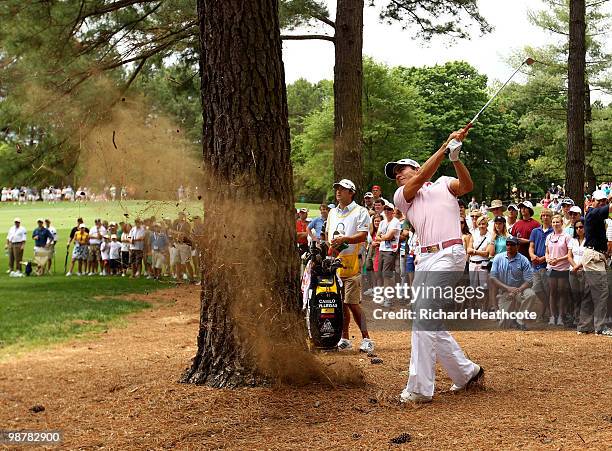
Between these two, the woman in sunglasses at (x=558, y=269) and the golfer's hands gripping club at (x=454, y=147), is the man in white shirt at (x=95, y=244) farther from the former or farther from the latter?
the golfer's hands gripping club at (x=454, y=147)

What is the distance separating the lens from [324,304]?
28.9 feet

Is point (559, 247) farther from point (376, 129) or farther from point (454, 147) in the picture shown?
point (376, 129)

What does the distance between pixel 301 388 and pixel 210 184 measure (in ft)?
6.68

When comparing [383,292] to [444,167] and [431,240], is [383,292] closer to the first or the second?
[431,240]

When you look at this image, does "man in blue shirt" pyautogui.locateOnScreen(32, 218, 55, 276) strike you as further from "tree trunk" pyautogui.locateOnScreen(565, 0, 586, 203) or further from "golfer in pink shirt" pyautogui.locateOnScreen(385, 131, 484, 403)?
"golfer in pink shirt" pyautogui.locateOnScreen(385, 131, 484, 403)

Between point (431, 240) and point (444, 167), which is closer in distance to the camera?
point (431, 240)

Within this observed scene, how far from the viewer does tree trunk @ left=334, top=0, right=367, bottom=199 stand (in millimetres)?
14695

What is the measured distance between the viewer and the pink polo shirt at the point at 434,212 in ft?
21.6

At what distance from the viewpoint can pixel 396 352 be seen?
918 cm

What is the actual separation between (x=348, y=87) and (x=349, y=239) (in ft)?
20.7

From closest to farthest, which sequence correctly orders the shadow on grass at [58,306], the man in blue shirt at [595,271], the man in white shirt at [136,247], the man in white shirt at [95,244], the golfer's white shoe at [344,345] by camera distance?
the golfer's white shoe at [344,345]
the man in blue shirt at [595,271]
the shadow on grass at [58,306]
the man in white shirt at [136,247]
the man in white shirt at [95,244]

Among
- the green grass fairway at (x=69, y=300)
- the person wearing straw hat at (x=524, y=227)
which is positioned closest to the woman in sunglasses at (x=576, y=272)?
the person wearing straw hat at (x=524, y=227)

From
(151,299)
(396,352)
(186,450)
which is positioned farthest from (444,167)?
(186,450)

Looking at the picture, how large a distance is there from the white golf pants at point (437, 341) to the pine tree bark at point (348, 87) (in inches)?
329
